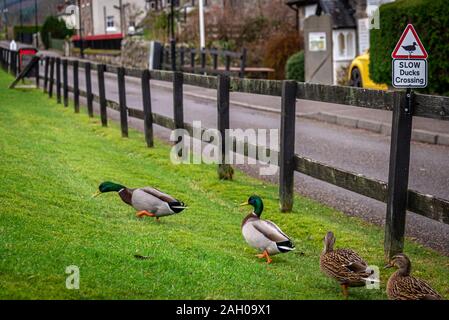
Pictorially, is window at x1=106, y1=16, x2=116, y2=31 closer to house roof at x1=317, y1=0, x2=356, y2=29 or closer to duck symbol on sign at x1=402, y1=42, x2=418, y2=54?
house roof at x1=317, y1=0, x2=356, y2=29

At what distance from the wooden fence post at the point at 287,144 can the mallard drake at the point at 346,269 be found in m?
3.19

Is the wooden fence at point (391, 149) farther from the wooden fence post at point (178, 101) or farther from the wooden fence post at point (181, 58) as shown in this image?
the wooden fence post at point (181, 58)

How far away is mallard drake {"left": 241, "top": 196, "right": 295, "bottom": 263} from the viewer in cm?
653

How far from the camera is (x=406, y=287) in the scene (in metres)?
5.37

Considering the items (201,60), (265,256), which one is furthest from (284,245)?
(201,60)

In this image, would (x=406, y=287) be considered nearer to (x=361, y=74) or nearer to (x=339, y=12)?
(x=361, y=74)

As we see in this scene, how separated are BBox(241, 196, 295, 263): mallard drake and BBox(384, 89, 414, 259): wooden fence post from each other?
1064mm

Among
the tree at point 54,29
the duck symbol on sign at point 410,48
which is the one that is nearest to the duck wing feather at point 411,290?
the duck symbol on sign at point 410,48

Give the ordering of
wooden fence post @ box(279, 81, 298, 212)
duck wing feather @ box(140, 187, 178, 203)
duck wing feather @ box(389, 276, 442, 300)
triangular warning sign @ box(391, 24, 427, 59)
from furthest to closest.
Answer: wooden fence post @ box(279, 81, 298, 212) < duck wing feather @ box(140, 187, 178, 203) < triangular warning sign @ box(391, 24, 427, 59) < duck wing feather @ box(389, 276, 442, 300)

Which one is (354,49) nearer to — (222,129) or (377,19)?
(377,19)

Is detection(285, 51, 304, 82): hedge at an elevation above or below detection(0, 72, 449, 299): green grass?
below

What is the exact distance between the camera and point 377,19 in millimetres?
21562

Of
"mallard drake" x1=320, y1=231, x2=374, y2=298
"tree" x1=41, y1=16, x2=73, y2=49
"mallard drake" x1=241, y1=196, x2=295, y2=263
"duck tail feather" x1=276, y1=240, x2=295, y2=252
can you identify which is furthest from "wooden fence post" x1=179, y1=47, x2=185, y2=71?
"tree" x1=41, y1=16, x2=73, y2=49
